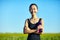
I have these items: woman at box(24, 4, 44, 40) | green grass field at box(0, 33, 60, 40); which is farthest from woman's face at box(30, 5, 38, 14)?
green grass field at box(0, 33, 60, 40)

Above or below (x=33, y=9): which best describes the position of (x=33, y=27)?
below

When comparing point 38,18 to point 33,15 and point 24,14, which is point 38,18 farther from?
point 24,14

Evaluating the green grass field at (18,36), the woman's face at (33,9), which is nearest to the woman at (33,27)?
the woman's face at (33,9)

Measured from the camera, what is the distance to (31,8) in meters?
1.95

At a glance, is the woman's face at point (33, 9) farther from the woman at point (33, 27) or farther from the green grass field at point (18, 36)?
the green grass field at point (18, 36)

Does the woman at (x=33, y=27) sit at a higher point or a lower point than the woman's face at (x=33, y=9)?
lower

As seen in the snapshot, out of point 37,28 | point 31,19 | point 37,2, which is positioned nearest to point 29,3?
Result: point 37,2

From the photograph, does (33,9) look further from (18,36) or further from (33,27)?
(18,36)

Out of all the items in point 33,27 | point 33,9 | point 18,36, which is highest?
point 33,9

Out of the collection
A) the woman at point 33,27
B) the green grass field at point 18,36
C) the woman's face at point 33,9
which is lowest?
the green grass field at point 18,36

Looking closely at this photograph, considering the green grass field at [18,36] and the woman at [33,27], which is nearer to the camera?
the woman at [33,27]

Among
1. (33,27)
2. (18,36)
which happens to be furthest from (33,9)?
(18,36)

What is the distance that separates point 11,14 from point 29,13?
0.87ft

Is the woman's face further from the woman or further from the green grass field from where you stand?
the green grass field
